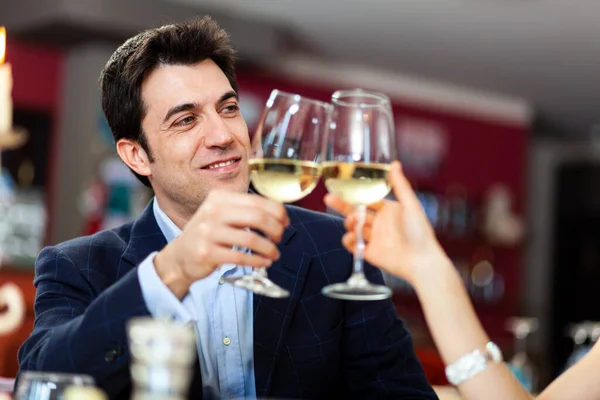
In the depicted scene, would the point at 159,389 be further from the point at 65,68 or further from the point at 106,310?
the point at 65,68

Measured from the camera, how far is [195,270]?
132cm

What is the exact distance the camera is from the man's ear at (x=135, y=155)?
7.04ft

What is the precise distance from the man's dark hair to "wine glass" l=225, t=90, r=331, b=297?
0.74 m

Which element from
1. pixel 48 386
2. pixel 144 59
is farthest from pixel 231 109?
pixel 48 386

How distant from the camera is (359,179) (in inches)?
49.6

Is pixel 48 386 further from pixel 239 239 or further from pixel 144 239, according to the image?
pixel 144 239

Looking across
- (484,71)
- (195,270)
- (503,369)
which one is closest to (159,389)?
(195,270)

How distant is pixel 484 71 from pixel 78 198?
3.68 metres

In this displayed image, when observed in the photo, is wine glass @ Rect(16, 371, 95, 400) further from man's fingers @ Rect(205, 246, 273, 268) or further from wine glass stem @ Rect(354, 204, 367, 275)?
wine glass stem @ Rect(354, 204, 367, 275)

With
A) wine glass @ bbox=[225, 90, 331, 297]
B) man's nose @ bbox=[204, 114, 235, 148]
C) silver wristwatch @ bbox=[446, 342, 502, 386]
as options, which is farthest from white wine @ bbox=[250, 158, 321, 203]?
man's nose @ bbox=[204, 114, 235, 148]

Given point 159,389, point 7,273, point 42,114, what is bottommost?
point 7,273

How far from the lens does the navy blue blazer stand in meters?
1.85

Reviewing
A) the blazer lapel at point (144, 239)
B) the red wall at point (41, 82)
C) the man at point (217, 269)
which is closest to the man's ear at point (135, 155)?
the man at point (217, 269)

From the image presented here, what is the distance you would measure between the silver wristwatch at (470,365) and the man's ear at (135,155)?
1.05 meters
